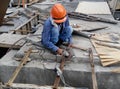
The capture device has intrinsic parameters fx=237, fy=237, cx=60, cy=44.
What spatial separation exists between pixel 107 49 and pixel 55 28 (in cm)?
151

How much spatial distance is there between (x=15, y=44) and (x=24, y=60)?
1.23 m

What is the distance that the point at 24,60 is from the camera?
591 centimetres

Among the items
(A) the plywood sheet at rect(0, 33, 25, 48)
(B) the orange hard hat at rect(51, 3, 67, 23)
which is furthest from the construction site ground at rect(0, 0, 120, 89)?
(B) the orange hard hat at rect(51, 3, 67, 23)

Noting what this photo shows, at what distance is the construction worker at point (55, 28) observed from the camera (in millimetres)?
5727

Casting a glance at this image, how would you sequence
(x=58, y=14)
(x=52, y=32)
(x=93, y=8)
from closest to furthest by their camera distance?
1. (x=58, y=14)
2. (x=52, y=32)
3. (x=93, y=8)

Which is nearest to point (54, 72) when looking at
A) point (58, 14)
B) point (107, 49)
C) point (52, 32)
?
point (52, 32)

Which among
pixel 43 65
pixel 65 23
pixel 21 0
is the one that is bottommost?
pixel 21 0

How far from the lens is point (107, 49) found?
20.6ft

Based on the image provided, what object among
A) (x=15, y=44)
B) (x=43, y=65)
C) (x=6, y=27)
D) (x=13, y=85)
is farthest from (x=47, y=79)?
(x=6, y=27)

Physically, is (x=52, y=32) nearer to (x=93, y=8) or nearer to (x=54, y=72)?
(x=54, y=72)

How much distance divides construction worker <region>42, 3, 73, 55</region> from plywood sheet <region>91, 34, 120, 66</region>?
976 mm

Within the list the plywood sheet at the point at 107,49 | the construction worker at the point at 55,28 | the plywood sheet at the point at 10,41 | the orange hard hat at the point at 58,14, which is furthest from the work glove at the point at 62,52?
the plywood sheet at the point at 10,41

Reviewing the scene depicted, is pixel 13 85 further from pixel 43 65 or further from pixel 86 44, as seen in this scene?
pixel 86 44

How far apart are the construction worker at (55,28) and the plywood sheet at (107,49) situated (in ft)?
3.20
